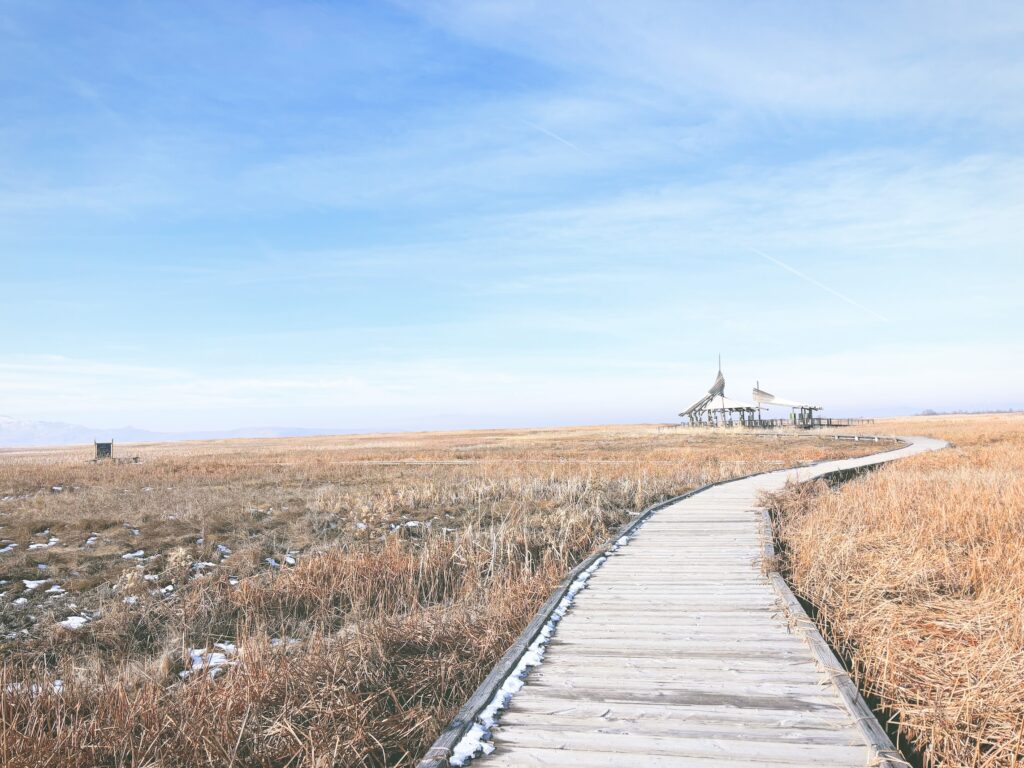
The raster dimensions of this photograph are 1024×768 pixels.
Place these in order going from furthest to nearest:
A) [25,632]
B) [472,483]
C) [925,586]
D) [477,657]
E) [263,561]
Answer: [472,483] < [263,561] < [25,632] < [925,586] < [477,657]

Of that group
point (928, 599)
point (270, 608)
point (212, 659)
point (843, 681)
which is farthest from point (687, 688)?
point (270, 608)

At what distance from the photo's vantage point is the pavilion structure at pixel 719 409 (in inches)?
2579

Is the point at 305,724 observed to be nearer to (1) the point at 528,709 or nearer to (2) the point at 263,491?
(1) the point at 528,709

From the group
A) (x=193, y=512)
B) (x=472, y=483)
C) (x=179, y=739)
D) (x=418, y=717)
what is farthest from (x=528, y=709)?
(x=472, y=483)

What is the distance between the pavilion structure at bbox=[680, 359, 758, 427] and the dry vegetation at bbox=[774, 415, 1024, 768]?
171ft

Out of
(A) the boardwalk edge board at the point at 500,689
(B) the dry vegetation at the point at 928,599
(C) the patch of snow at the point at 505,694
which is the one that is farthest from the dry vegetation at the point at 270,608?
(B) the dry vegetation at the point at 928,599

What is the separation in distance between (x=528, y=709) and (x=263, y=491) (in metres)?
18.5

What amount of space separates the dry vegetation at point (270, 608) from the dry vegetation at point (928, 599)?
3.34m

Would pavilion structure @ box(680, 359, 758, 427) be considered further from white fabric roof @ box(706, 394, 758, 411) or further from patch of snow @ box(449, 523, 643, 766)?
patch of snow @ box(449, 523, 643, 766)

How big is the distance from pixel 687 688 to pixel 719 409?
64.7 m

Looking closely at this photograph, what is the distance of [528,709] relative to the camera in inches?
178

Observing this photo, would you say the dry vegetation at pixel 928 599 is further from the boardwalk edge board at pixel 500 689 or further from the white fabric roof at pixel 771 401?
the white fabric roof at pixel 771 401

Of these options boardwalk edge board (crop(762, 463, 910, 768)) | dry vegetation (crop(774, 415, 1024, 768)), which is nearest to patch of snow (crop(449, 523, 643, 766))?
boardwalk edge board (crop(762, 463, 910, 768))

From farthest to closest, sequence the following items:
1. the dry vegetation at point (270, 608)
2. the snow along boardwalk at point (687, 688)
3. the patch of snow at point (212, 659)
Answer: the patch of snow at point (212, 659), the dry vegetation at point (270, 608), the snow along boardwalk at point (687, 688)
